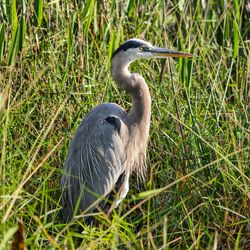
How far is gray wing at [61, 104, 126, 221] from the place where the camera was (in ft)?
13.7

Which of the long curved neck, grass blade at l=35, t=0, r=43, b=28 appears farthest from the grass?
the long curved neck

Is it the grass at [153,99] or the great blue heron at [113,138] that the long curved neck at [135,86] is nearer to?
the great blue heron at [113,138]

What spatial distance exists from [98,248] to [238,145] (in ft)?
3.80

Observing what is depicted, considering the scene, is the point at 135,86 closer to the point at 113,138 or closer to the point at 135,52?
the point at 135,52

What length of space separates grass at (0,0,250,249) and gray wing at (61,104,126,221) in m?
0.11

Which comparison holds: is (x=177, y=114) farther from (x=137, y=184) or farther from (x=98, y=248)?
(x=98, y=248)

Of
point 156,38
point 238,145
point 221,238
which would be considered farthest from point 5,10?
point 221,238

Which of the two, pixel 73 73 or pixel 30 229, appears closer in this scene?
pixel 30 229

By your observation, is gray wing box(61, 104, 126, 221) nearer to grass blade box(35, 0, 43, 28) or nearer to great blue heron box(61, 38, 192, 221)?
great blue heron box(61, 38, 192, 221)

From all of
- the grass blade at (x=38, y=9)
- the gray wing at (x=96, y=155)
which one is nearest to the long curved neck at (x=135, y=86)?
the gray wing at (x=96, y=155)

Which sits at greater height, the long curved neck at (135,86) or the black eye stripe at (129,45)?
the black eye stripe at (129,45)

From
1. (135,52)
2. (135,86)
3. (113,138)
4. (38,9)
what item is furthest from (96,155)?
(38,9)

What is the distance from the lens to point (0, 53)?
411 centimetres

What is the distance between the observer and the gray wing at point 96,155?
13.7 feet
